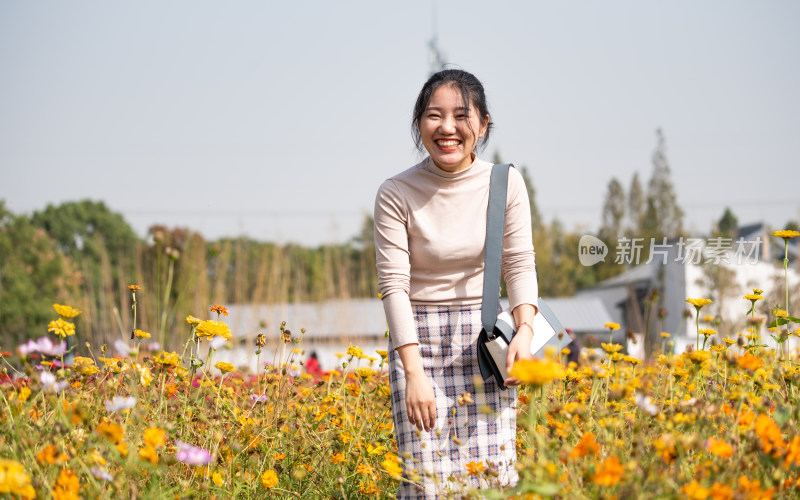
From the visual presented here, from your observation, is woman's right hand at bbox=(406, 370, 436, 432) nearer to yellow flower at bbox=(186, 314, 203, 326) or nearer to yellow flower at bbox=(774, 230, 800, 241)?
yellow flower at bbox=(186, 314, 203, 326)

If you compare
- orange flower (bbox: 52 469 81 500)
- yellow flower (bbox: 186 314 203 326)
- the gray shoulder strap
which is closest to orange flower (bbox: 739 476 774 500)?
the gray shoulder strap

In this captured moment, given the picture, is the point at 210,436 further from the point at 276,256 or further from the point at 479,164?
the point at 276,256

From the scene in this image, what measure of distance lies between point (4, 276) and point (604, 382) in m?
33.7

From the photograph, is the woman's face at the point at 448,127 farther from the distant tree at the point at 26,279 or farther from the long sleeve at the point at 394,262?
the distant tree at the point at 26,279

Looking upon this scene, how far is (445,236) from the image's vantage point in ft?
6.48

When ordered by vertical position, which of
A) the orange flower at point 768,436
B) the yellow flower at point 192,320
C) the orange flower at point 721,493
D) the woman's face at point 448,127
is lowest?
the orange flower at point 721,493

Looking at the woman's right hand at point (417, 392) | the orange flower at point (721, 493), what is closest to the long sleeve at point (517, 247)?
the woman's right hand at point (417, 392)

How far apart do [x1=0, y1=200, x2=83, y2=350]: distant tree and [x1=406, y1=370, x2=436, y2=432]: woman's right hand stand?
1233 inches

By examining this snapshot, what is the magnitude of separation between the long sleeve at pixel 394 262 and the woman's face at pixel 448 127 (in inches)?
6.5

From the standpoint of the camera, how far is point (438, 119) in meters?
1.98

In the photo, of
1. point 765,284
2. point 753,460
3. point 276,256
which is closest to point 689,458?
point 753,460

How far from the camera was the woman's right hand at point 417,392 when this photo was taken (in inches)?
73.0

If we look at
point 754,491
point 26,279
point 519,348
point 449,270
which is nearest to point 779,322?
point 519,348

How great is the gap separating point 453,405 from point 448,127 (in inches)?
29.9
